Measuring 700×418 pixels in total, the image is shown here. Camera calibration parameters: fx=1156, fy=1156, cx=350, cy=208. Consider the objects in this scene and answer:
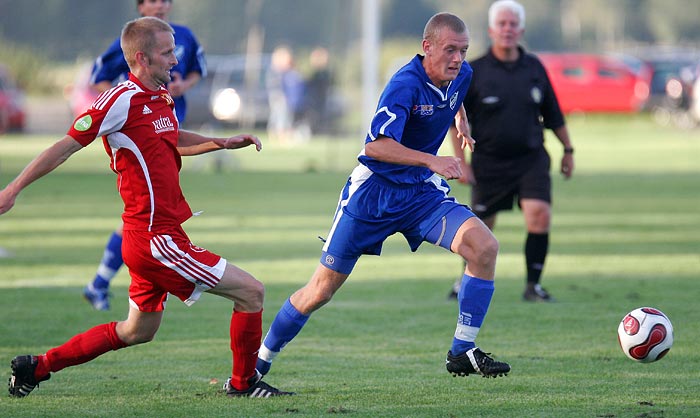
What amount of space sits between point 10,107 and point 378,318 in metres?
27.8

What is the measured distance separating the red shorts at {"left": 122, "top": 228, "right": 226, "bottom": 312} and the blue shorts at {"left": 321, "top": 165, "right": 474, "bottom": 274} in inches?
31.3

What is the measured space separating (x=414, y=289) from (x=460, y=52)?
4.48m

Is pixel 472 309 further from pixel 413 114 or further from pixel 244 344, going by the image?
pixel 244 344

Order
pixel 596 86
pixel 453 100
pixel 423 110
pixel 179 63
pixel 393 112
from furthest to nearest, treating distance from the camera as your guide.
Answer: pixel 596 86 < pixel 179 63 < pixel 453 100 < pixel 423 110 < pixel 393 112

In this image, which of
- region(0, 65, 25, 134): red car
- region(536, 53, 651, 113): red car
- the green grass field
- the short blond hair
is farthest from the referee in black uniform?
region(536, 53, 651, 113): red car

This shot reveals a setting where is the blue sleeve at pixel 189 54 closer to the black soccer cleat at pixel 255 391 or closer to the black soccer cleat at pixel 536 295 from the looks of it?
the black soccer cleat at pixel 536 295

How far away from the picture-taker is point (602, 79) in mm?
43969

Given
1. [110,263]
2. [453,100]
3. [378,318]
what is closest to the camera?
[453,100]

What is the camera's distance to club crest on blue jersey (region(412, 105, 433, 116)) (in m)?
6.41

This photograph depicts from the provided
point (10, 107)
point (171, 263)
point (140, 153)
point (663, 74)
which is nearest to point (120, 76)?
point (140, 153)

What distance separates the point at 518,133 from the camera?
970 centimetres

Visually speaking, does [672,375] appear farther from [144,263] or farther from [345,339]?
[144,263]

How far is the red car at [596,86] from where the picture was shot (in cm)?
4362

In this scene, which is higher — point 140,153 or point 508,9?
point 508,9
